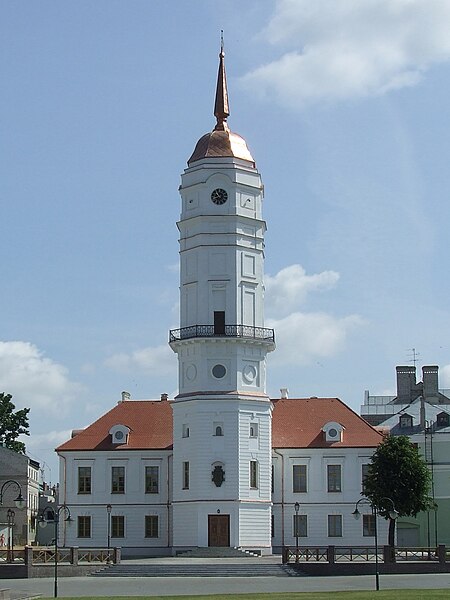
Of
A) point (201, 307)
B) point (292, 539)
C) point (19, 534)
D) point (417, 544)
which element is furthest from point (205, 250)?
point (19, 534)

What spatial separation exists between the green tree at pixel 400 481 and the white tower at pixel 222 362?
660 centimetres

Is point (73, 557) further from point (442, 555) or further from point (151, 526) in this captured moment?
point (151, 526)

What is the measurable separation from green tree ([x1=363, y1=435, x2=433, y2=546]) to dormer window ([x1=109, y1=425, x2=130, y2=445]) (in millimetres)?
16254

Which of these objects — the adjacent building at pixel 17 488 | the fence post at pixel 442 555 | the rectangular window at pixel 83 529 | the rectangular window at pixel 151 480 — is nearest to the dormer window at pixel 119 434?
the rectangular window at pixel 151 480

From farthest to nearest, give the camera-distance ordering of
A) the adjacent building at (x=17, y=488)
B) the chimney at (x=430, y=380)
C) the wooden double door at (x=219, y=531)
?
the chimney at (x=430, y=380)
the adjacent building at (x=17, y=488)
the wooden double door at (x=219, y=531)

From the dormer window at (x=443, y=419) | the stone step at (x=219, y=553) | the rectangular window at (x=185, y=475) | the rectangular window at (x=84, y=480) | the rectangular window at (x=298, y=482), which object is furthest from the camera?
the dormer window at (x=443, y=419)

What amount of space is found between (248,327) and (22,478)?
29.2 metres

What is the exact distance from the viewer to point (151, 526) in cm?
7250

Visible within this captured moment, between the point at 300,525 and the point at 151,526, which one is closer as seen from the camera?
the point at 300,525

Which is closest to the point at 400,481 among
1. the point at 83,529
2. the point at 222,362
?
the point at 222,362

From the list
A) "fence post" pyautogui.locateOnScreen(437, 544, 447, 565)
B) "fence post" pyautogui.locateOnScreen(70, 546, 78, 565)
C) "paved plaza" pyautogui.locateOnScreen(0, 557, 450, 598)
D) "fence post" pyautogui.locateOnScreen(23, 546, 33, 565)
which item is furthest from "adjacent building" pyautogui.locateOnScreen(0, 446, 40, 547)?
"fence post" pyautogui.locateOnScreen(437, 544, 447, 565)

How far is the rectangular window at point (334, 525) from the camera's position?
236ft

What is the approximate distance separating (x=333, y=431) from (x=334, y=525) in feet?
18.9

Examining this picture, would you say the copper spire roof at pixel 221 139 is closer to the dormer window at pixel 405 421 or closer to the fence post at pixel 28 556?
the dormer window at pixel 405 421
